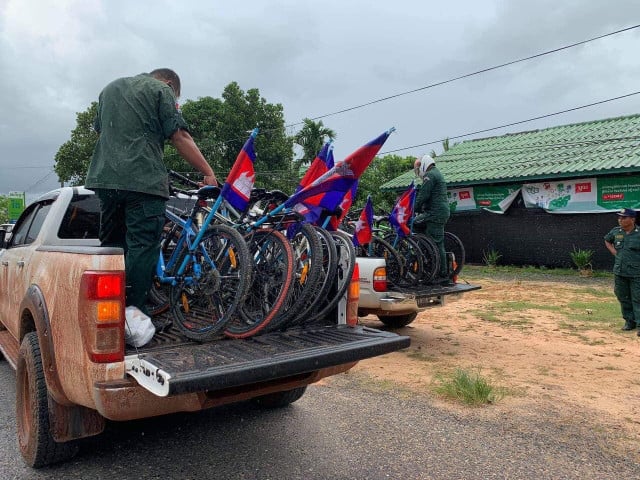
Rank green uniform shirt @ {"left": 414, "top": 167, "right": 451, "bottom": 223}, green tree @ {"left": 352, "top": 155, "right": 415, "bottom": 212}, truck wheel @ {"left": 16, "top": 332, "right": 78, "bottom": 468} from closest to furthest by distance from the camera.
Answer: truck wheel @ {"left": 16, "top": 332, "right": 78, "bottom": 468} → green uniform shirt @ {"left": 414, "top": 167, "right": 451, "bottom": 223} → green tree @ {"left": 352, "top": 155, "right": 415, "bottom": 212}

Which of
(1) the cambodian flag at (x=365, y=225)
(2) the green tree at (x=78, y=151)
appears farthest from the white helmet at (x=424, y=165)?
(2) the green tree at (x=78, y=151)

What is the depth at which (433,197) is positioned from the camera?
7078 mm

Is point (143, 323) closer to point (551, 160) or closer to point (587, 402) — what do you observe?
point (587, 402)

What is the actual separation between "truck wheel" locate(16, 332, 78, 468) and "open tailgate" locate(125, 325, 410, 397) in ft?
2.40

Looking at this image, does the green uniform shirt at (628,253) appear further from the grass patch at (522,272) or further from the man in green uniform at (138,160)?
the man in green uniform at (138,160)

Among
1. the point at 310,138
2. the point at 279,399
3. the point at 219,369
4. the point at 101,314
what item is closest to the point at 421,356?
the point at 279,399

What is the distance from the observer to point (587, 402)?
436 centimetres

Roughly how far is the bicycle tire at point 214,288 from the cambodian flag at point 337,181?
1.62ft

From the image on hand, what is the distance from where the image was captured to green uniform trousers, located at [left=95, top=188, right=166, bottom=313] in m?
3.14

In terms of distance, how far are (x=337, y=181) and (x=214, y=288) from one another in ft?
3.42

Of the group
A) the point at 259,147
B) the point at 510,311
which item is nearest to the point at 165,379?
the point at 510,311

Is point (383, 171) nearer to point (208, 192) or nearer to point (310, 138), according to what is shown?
point (310, 138)

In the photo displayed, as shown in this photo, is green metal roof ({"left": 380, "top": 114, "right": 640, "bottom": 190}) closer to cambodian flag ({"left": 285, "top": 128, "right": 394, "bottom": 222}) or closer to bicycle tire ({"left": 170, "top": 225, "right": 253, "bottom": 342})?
cambodian flag ({"left": 285, "top": 128, "right": 394, "bottom": 222})

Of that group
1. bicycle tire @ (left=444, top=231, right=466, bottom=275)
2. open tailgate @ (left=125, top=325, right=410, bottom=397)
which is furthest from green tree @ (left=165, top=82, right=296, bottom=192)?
open tailgate @ (left=125, top=325, right=410, bottom=397)
